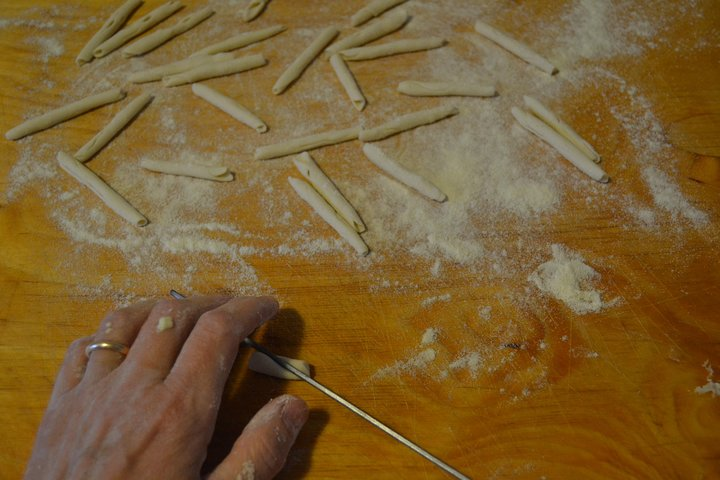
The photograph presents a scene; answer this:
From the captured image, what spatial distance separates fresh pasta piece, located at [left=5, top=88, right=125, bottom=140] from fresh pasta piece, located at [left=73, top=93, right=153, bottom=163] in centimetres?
10

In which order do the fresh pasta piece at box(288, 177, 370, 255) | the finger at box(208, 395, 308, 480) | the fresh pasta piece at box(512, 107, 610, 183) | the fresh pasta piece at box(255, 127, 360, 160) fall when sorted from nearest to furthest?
the finger at box(208, 395, 308, 480) → the fresh pasta piece at box(288, 177, 370, 255) → the fresh pasta piece at box(512, 107, 610, 183) → the fresh pasta piece at box(255, 127, 360, 160)

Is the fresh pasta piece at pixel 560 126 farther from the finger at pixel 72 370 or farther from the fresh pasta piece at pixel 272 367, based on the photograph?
the finger at pixel 72 370

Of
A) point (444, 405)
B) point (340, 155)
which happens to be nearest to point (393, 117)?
point (340, 155)

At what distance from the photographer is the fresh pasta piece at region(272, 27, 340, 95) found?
2.72 metres

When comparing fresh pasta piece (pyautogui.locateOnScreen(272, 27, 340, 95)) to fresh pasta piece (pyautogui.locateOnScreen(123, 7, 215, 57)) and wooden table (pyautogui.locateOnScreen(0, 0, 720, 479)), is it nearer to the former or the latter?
wooden table (pyautogui.locateOnScreen(0, 0, 720, 479))

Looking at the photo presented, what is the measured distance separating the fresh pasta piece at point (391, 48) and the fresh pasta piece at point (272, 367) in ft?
5.02

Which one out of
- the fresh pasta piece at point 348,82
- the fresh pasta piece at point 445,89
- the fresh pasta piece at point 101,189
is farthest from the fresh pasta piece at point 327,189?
the fresh pasta piece at point 101,189

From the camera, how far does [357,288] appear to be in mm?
2207

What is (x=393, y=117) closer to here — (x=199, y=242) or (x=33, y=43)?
(x=199, y=242)

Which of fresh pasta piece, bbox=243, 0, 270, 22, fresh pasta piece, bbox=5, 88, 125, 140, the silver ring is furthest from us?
fresh pasta piece, bbox=243, 0, 270, 22

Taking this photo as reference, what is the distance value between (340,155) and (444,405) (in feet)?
3.83

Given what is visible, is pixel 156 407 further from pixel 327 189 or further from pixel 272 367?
pixel 327 189

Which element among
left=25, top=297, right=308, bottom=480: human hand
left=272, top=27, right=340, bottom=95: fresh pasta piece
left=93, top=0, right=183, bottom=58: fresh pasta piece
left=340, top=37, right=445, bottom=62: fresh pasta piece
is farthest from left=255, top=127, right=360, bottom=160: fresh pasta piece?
left=93, top=0, right=183, bottom=58: fresh pasta piece

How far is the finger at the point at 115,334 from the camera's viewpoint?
5.66 feet
